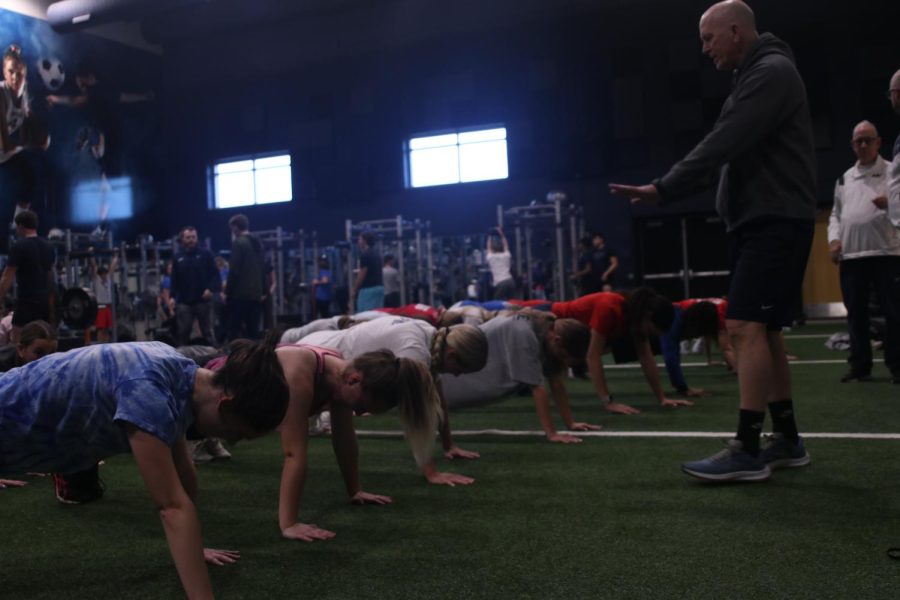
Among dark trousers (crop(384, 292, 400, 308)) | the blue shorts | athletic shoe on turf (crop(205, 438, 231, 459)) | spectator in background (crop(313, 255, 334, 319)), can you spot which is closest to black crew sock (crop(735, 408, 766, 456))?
athletic shoe on turf (crop(205, 438, 231, 459))

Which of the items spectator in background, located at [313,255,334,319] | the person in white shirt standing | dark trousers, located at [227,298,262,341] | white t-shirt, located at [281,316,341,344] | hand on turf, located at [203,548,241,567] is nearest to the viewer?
hand on turf, located at [203,548,241,567]

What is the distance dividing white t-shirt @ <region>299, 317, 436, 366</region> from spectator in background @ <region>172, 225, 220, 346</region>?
4764mm

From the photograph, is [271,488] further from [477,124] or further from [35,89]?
[35,89]

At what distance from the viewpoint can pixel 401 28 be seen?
1505cm

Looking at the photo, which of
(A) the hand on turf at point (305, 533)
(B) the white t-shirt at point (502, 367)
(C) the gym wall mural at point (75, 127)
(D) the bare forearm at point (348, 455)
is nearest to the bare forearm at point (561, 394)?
(B) the white t-shirt at point (502, 367)

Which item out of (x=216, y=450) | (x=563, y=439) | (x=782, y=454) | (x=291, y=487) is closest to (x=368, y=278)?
(x=216, y=450)

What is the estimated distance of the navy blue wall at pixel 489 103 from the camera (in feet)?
41.8

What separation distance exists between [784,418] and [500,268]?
724cm

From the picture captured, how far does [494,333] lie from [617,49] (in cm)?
1094

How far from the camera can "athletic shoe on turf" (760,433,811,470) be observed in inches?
114

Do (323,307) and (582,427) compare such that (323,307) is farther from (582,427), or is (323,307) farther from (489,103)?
(582,427)

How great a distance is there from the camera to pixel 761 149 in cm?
273

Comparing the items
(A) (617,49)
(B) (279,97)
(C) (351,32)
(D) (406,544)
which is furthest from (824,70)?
(D) (406,544)

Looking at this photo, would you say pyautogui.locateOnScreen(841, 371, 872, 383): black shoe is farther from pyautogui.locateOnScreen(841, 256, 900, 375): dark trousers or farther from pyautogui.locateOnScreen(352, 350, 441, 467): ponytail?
pyautogui.locateOnScreen(352, 350, 441, 467): ponytail
